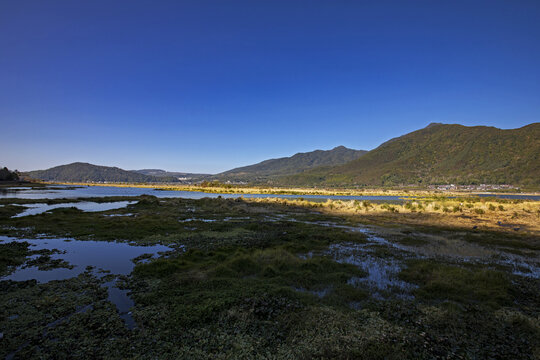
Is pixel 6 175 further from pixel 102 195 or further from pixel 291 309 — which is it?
pixel 291 309

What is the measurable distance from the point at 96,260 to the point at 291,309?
43.2 feet

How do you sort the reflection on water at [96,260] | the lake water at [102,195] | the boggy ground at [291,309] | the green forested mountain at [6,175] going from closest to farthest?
the boggy ground at [291,309] → the reflection on water at [96,260] → the lake water at [102,195] → the green forested mountain at [6,175]

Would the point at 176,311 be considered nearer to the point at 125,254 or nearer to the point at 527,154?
the point at 125,254

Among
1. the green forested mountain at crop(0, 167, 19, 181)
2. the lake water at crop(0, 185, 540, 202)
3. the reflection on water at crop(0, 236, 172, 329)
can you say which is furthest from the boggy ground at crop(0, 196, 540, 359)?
the green forested mountain at crop(0, 167, 19, 181)

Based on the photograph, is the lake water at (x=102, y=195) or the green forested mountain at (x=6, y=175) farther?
the green forested mountain at (x=6, y=175)

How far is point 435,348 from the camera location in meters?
7.26

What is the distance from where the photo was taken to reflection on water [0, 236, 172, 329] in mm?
10273

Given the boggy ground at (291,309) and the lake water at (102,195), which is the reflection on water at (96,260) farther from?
the lake water at (102,195)

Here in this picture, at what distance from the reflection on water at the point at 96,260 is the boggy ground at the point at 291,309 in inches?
20.6

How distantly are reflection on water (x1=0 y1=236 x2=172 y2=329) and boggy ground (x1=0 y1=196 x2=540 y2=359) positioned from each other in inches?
20.6

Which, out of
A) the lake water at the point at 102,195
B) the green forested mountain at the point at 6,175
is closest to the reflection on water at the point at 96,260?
the lake water at the point at 102,195

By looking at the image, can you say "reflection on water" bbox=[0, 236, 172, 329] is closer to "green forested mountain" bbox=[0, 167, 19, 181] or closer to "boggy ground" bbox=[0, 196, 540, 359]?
"boggy ground" bbox=[0, 196, 540, 359]

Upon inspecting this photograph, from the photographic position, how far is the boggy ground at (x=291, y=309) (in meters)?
7.06

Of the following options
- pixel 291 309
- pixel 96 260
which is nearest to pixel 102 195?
pixel 96 260
